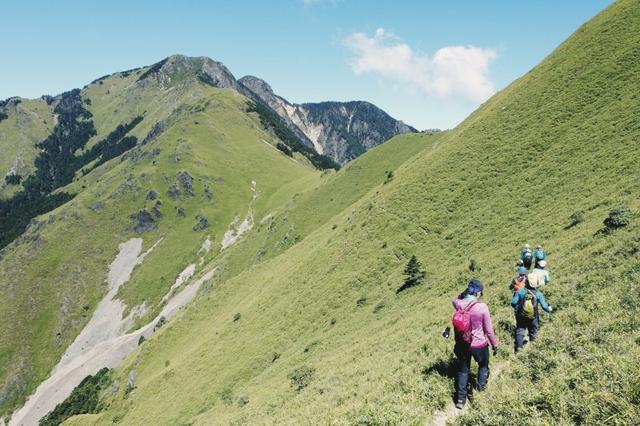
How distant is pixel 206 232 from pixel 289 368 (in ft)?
492

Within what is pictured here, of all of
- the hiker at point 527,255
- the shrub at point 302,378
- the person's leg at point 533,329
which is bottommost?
the shrub at point 302,378

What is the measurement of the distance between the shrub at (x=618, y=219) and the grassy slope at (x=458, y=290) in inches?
25.3

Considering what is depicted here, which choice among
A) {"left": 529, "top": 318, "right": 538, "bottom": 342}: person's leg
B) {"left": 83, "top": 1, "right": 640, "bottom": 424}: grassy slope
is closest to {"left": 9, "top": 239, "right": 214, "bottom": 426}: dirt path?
{"left": 83, "top": 1, "right": 640, "bottom": 424}: grassy slope

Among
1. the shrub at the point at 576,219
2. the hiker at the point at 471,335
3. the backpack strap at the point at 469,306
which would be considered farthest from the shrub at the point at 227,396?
the shrub at the point at 576,219

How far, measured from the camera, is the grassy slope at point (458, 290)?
473 inches

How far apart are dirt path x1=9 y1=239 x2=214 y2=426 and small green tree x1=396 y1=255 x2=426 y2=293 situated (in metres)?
90.8

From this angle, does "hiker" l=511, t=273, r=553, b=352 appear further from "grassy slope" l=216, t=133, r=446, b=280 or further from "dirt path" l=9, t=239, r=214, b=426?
"dirt path" l=9, t=239, r=214, b=426

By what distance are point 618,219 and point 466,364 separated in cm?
1780

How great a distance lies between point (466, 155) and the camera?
5206 cm

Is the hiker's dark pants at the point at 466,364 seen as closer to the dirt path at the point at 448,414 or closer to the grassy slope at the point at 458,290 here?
the dirt path at the point at 448,414

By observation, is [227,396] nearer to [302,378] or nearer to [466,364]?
[302,378]

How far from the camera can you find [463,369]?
11.9 metres

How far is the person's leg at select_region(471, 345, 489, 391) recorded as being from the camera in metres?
11.6

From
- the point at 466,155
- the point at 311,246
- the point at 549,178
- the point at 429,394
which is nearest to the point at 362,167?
the point at 311,246
